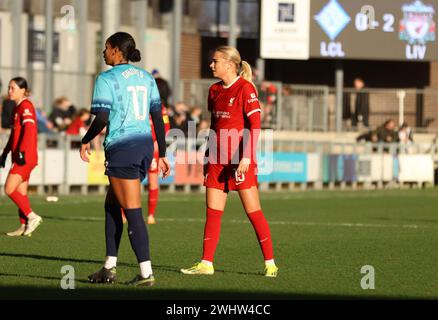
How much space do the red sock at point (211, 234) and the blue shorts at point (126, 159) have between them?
1359 mm

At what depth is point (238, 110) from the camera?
454 inches

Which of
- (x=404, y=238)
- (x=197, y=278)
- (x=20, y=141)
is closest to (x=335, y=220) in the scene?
(x=404, y=238)

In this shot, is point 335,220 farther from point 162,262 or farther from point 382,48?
point 382,48

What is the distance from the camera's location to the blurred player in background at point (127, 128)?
10398 mm

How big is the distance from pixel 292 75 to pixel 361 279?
33627 mm

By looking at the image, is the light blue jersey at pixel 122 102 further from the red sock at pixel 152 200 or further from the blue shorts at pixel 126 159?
the red sock at pixel 152 200


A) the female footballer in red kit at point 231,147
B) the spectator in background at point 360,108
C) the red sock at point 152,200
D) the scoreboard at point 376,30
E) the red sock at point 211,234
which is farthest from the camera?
the spectator in background at point 360,108

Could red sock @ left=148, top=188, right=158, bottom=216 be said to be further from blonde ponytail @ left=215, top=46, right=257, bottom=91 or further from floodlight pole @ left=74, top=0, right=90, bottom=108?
floodlight pole @ left=74, top=0, right=90, bottom=108

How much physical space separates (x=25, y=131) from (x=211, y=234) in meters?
4.55

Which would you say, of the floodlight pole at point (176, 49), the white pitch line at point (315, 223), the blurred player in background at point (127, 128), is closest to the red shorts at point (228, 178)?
the blurred player in background at point (127, 128)

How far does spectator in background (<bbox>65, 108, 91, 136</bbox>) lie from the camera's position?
1047 inches

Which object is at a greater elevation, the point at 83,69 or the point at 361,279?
the point at 83,69

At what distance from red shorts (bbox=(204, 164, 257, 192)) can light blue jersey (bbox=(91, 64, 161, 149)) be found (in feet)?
4.20

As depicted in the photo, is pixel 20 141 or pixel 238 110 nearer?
pixel 238 110
